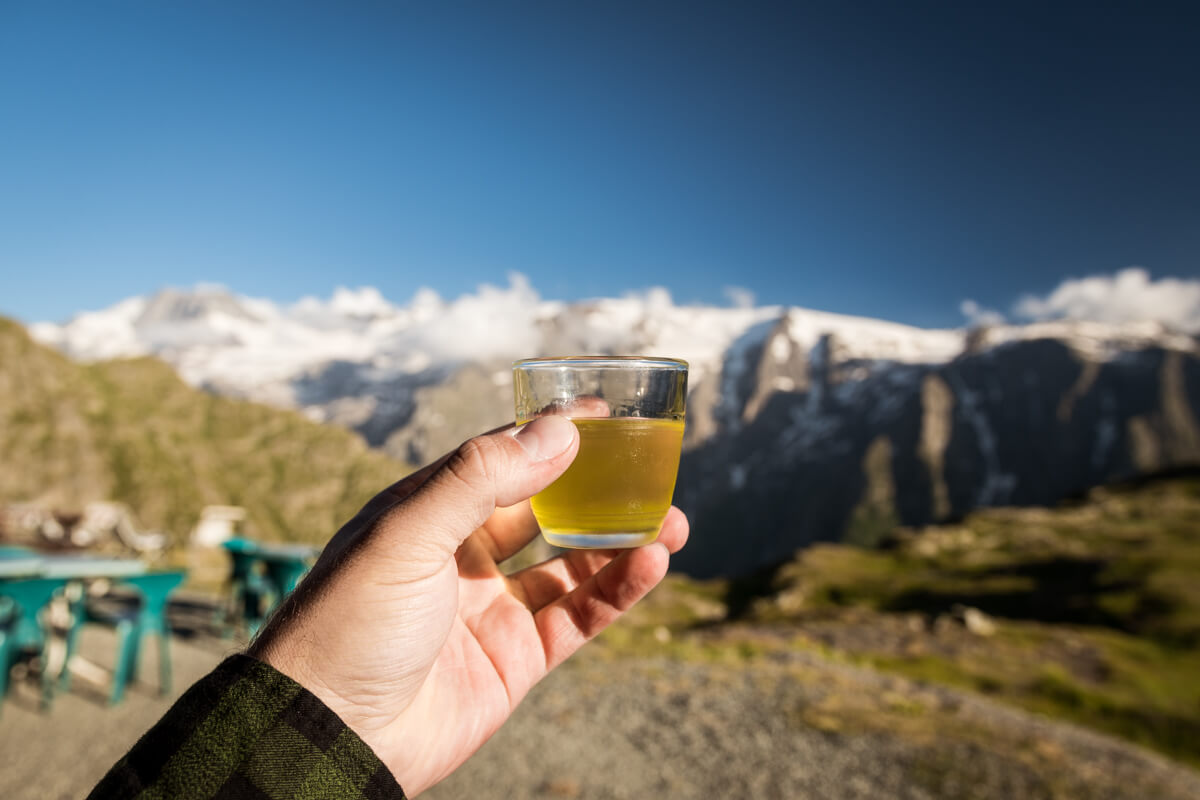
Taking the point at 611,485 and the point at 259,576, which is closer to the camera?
the point at 611,485

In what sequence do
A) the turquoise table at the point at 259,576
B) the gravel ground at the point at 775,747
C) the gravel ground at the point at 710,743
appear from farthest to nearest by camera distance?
the turquoise table at the point at 259,576
the gravel ground at the point at 775,747
the gravel ground at the point at 710,743

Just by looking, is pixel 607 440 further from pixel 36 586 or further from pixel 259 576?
pixel 259 576

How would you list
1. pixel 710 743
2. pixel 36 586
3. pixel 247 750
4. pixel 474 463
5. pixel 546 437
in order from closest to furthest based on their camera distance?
pixel 247 750 → pixel 474 463 → pixel 546 437 → pixel 36 586 → pixel 710 743

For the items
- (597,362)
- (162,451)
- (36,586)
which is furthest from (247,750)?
(162,451)

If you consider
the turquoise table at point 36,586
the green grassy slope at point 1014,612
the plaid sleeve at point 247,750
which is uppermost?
the plaid sleeve at point 247,750

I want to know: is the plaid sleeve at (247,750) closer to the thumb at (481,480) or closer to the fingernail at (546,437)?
the thumb at (481,480)

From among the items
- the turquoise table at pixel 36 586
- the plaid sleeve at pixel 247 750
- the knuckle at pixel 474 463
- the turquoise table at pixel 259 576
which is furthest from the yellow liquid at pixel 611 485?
the turquoise table at pixel 259 576
